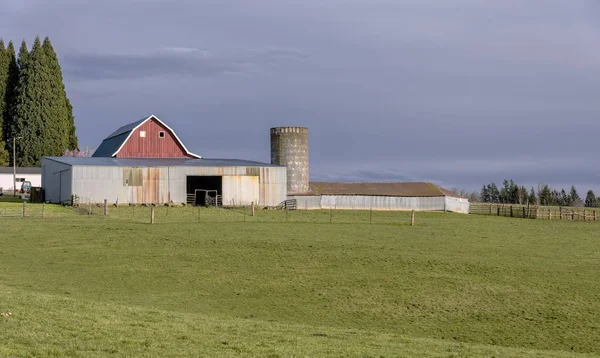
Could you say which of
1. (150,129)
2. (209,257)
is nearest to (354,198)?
(150,129)

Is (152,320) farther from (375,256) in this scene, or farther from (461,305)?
(375,256)

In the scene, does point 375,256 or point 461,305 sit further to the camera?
point 375,256

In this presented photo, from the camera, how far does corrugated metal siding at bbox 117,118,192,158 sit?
80375 millimetres

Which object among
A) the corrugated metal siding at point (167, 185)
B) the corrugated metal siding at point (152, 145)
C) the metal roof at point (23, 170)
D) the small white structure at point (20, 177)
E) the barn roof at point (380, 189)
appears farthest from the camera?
the small white structure at point (20, 177)

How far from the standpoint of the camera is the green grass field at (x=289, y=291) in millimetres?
17266

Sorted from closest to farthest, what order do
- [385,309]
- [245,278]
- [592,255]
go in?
[385,309]
[245,278]
[592,255]

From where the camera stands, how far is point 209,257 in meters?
35.9

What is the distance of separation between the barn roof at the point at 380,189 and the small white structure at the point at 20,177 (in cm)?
4017

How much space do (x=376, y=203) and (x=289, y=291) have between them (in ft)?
173

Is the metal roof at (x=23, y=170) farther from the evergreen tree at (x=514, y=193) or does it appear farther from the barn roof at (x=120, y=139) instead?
→ the evergreen tree at (x=514, y=193)

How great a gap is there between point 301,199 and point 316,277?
46.0 m

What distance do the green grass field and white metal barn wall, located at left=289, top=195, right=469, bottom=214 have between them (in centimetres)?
2743

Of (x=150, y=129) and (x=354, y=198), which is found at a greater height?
(x=150, y=129)

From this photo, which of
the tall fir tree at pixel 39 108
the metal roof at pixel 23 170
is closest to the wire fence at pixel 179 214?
the metal roof at pixel 23 170
